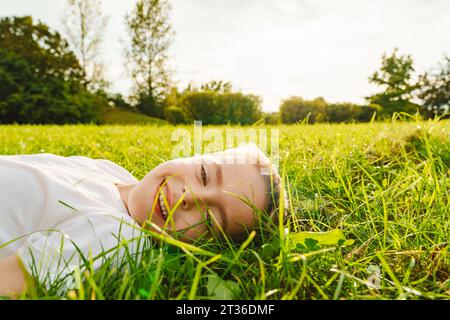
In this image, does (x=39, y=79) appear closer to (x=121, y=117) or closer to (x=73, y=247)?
(x=121, y=117)

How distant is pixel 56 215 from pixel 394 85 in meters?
38.5

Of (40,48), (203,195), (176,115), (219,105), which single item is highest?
(40,48)

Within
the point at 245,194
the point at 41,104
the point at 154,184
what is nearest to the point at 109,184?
the point at 154,184

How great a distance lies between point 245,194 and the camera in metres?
1.82

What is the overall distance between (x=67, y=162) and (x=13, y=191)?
1.81 ft

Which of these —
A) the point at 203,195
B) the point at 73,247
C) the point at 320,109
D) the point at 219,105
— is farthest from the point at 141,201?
the point at 320,109

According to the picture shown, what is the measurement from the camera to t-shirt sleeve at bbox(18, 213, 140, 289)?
1198 mm

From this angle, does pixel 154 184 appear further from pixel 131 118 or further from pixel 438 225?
pixel 131 118

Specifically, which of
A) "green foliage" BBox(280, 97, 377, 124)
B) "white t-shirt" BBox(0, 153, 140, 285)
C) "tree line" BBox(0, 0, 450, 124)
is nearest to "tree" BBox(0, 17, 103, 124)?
"tree line" BBox(0, 0, 450, 124)

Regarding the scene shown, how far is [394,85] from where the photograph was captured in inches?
1401

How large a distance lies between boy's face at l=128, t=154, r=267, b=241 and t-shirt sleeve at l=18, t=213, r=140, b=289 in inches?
10.2

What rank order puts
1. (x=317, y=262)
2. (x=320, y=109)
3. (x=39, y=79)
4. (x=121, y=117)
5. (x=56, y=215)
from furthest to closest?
(x=320, y=109) → (x=121, y=117) → (x=39, y=79) → (x=56, y=215) → (x=317, y=262)

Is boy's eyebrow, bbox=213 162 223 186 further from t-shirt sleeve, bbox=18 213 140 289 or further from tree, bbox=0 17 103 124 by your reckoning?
tree, bbox=0 17 103 124

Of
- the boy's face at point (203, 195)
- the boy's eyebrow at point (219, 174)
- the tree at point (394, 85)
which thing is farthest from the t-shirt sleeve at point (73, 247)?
the tree at point (394, 85)
